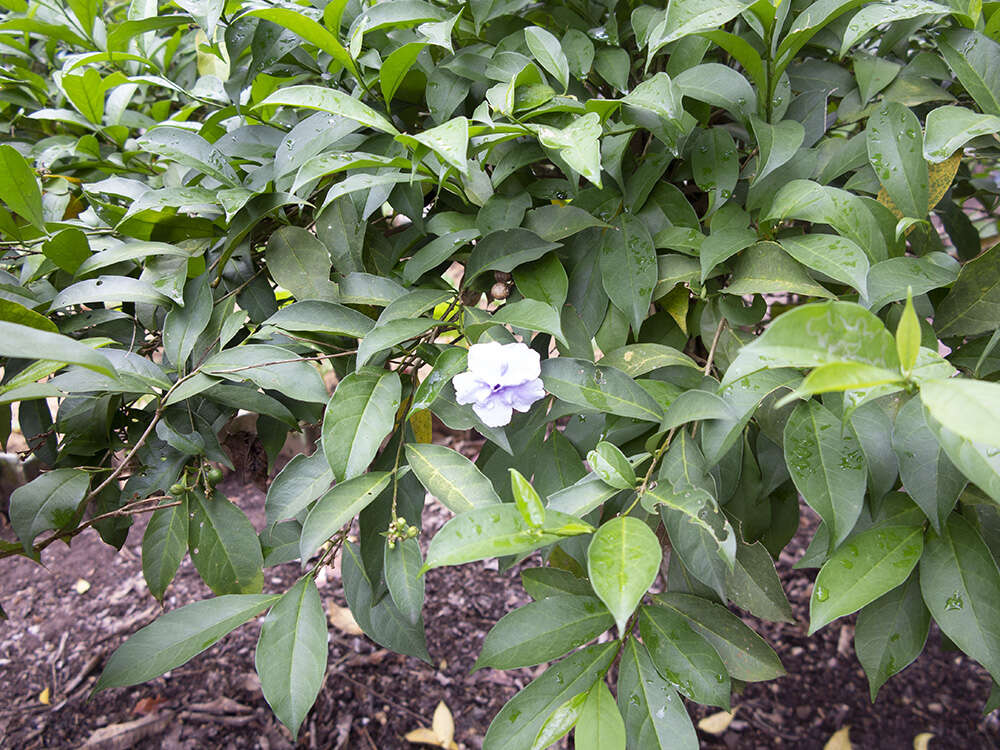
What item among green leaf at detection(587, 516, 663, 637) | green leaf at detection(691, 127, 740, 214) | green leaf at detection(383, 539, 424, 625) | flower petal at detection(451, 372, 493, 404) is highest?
green leaf at detection(691, 127, 740, 214)

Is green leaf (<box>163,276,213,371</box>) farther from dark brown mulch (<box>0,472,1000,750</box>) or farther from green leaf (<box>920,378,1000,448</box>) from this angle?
dark brown mulch (<box>0,472,1000,750</box>)

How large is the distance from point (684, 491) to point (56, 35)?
1.08 meters

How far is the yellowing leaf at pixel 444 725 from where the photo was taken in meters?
1.50

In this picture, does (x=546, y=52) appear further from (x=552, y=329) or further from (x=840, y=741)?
(x=840, y=741)

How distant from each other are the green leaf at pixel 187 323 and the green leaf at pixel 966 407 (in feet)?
A: 2.25

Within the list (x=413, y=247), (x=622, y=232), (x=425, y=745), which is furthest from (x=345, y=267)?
(x=425, y=745)

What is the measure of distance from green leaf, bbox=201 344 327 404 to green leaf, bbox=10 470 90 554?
204 millimetres

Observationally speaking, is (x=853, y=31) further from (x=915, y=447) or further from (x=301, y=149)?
(x=301, y=149)

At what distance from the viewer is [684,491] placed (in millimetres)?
556

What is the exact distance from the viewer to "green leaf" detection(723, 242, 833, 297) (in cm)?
67

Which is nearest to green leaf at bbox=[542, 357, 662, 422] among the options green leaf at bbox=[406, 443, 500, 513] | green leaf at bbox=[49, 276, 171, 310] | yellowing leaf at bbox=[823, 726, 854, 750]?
green leaf at bbox=[406, 443, 500, 513]

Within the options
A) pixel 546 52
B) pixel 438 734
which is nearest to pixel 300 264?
pixel 546 52

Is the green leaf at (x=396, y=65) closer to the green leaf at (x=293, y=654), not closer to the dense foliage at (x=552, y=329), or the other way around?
the dense foliage at (x=552, y=329)

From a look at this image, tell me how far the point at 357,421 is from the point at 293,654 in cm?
24
